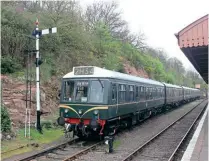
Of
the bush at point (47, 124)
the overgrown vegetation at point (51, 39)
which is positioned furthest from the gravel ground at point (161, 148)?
the overgrown vegetation at point (51, 39)

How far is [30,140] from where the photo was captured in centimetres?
1174

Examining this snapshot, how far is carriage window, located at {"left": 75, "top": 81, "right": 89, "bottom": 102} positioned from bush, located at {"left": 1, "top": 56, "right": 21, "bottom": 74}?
17.8 ft

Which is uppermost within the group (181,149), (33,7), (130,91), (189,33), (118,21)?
(118,21)

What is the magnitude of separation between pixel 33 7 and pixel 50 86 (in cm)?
687

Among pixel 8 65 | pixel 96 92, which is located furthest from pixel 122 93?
pixel 8 65

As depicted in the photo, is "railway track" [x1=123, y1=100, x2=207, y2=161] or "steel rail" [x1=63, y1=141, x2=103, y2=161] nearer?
"steel rail" [x1=63, y1=141, x2=103, y2=161]

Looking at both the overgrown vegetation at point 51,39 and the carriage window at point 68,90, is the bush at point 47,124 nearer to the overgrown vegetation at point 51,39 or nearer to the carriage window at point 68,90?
the carriage window at point 68,90

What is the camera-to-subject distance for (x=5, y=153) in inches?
383

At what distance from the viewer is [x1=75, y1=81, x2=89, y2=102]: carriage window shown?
12.5 m

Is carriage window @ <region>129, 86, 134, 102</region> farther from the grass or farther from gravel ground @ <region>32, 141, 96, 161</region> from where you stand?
gravel ground @ <region>32, 141, 96, 161</region>

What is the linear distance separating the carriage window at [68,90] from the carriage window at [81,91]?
254 millimetres

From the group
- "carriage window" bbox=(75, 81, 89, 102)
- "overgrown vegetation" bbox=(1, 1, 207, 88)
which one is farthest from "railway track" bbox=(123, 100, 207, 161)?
"overgrown vegetation" bbox=(1, 1, 207, 88)

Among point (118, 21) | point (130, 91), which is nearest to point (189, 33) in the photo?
point (130, 91)

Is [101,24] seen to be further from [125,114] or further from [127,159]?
[127,159]
